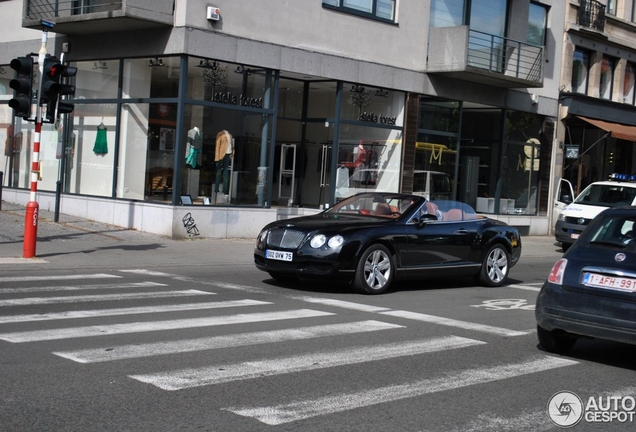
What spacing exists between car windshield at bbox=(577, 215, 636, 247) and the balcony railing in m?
23.3

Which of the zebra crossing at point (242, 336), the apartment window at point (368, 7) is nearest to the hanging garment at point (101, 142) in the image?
the apartment window at point (368, 7)

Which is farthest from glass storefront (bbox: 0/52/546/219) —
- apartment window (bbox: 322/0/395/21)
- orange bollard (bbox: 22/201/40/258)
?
orange bollard (bbox: 22/201/40/258)

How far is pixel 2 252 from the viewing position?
47.8 feet

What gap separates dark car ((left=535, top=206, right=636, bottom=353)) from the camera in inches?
298

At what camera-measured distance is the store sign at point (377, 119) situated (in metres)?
22.9

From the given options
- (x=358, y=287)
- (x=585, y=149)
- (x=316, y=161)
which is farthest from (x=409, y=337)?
(x=585, y=149)

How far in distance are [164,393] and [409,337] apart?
3.42 m

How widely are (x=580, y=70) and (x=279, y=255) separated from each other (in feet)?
71.4

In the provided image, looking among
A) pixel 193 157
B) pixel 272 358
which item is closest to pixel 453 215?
pixel 272 358

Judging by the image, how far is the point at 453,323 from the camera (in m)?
9.97

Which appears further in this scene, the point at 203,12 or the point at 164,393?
the point at 203,12

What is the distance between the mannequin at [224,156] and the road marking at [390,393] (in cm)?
1264

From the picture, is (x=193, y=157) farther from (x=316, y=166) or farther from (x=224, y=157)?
(x=316, y=166)

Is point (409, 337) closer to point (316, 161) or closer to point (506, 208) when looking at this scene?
point (316, 161)
